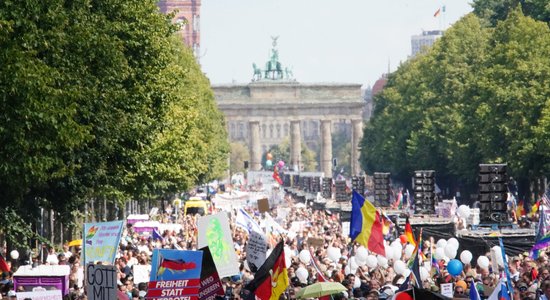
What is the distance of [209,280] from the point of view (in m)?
25.5

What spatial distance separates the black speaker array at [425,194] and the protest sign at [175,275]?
110 ft

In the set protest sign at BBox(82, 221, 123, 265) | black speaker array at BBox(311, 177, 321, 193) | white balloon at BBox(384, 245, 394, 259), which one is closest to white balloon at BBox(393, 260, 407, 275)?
white balloon at BBox(384, 245, 394, 259)

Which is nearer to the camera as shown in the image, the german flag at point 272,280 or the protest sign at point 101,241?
the german flag at point 272,280

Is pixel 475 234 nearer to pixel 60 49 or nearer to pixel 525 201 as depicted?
pixel 60 49

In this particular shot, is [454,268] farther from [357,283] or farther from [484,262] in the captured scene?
→ [357,283]

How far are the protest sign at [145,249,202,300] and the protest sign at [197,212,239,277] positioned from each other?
18.4 feet

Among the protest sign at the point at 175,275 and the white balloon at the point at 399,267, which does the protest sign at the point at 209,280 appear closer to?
the protest sign at the point at 175,275

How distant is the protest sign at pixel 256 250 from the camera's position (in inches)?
1239

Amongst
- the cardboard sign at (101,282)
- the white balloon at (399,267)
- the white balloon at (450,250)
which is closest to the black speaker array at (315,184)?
the white balloon at (450,250)

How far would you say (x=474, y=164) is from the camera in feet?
292

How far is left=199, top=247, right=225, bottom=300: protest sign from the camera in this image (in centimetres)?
2541

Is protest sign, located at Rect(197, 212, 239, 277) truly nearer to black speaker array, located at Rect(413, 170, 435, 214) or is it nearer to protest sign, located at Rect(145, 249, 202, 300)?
protest sign, located at Rect(145, 249, 202, 300)

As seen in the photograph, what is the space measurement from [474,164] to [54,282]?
2447 inches

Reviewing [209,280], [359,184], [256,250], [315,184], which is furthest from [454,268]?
[315,184]
